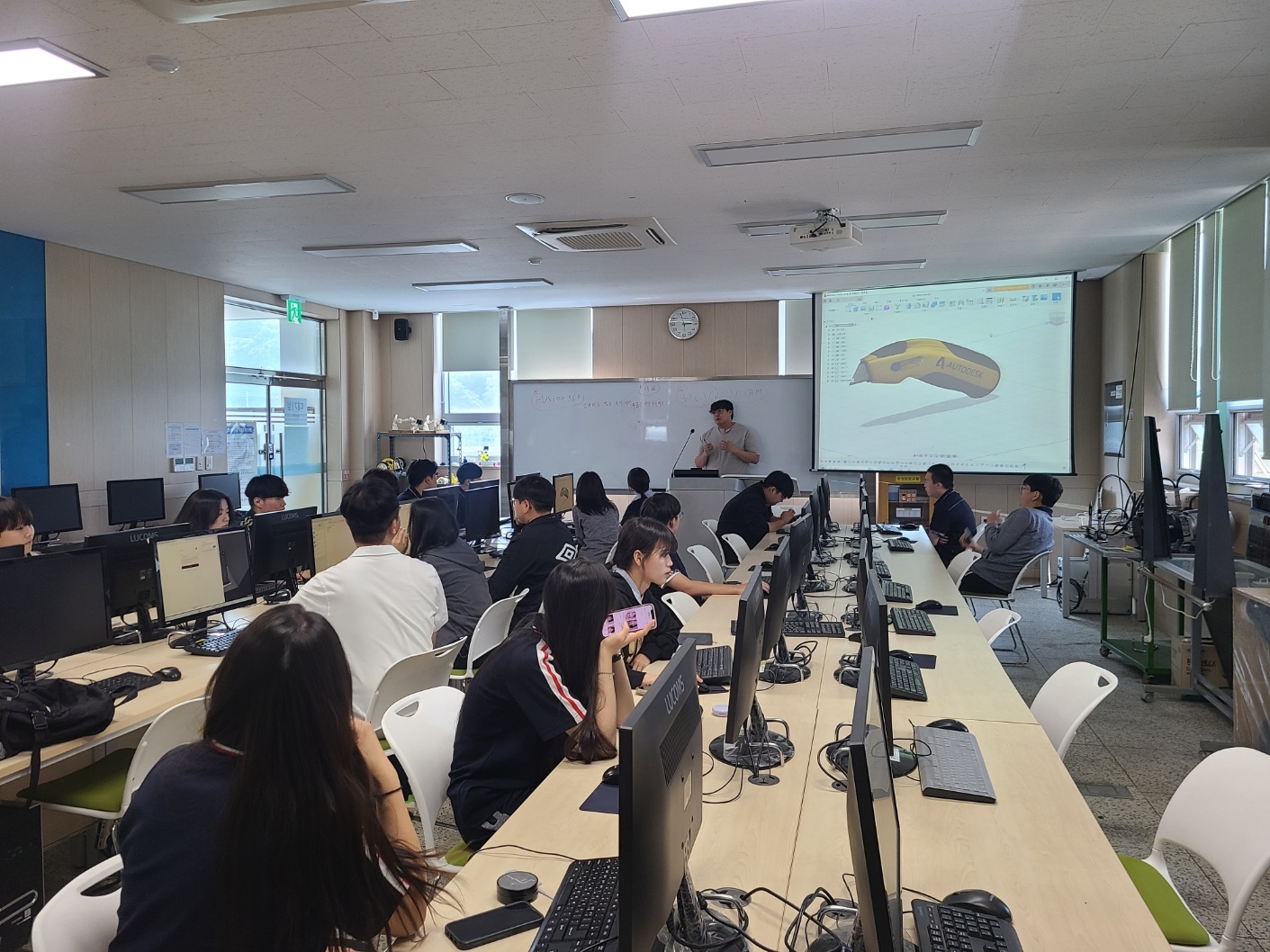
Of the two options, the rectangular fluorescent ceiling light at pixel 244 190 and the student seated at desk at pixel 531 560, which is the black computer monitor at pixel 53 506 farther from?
the student seated at desk at pixel 531 560

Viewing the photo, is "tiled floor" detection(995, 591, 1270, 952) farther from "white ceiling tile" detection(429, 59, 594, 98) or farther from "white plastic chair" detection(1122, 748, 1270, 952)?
Answer: "white ceiling tile" detection(429, 59, 594, 98)

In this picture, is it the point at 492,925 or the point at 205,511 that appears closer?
the point at 492,925

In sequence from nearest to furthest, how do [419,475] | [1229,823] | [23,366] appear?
[1229,823] → [23,366] → [419,475]

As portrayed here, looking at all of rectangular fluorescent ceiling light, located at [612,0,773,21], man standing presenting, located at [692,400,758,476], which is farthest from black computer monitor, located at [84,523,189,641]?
man standing presenting, located at [692,400,758,476]

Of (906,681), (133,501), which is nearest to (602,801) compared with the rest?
(906,681)

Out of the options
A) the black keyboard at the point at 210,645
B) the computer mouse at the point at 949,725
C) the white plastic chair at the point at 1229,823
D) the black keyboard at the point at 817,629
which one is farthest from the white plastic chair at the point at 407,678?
the white plastic chair at the point at 1229,823

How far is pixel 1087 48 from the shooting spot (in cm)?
323

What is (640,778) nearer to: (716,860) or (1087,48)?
(716,860)

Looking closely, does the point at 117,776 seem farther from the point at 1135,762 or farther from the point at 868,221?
the point at 868,221

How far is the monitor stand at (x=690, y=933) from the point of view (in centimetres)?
140

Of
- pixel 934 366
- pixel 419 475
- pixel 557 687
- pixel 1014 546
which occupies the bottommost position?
pixel 1014 546

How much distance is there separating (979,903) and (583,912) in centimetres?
68

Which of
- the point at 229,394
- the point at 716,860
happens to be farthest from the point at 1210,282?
the point at 229,394

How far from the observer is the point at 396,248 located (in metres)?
6.65
